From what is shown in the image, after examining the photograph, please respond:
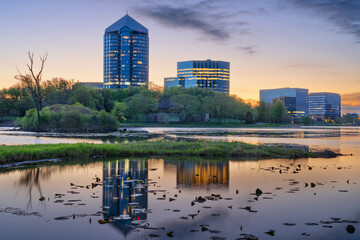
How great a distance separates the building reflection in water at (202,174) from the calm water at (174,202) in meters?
0.06

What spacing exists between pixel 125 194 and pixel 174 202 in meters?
2.37

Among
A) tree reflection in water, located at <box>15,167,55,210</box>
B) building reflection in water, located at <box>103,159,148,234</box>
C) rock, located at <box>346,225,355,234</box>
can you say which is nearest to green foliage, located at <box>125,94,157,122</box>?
building reflection in water, located at <box>103,159,148,234</box>

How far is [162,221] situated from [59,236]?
330 centimetres

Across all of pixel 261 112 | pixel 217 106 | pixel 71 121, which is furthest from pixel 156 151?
pixel 261 112

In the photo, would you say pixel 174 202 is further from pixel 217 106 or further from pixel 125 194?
pixel 217 106

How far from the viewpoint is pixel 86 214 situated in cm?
1264

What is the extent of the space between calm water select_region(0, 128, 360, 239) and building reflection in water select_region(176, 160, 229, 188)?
0.06 m

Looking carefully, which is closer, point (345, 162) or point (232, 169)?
point (232, 169)

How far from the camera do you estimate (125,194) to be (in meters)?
15.5

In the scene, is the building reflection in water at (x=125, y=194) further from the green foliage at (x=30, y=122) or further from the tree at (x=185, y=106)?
the tree at (x=185, y=106)

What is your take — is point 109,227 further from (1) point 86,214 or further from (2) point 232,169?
(2) point 232,169

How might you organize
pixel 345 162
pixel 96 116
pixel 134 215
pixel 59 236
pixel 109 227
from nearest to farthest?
pixel 59 236 → pixel 109 227 → pixel 134 215 → pixel 345 162 → pixel 96 116

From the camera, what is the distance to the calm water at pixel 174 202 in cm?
1111

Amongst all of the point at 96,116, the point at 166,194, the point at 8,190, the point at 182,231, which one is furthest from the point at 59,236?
the point at 96,116
